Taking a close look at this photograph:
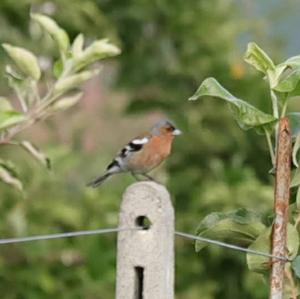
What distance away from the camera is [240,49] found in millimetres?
5551

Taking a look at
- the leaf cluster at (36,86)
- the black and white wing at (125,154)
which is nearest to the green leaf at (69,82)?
the leaf cluster at (36,86)

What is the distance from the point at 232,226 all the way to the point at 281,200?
0.13 m

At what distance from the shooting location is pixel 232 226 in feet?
6.03

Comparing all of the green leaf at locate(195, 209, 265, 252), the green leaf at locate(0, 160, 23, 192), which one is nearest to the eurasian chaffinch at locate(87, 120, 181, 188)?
the green leaf at locate(0, 160, 23, 192)

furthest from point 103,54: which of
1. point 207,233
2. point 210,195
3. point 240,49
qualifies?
point 240,49

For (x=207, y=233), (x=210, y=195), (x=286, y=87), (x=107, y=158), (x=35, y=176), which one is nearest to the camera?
(x=286, y=87)

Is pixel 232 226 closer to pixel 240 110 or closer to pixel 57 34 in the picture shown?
pixel 240 110

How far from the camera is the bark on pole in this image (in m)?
1.74

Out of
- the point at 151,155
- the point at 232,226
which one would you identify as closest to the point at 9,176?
the point at 232,226

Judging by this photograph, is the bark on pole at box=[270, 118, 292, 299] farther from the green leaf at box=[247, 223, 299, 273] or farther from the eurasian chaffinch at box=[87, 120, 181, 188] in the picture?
the eurasian chaffinch at box=[87, 120, 181, 188]

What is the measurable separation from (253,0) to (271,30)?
187 mm

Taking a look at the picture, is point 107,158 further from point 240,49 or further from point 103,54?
point 103,54

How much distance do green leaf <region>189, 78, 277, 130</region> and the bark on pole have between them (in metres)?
0.03

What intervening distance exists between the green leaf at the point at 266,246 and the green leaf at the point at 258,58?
0.25m
